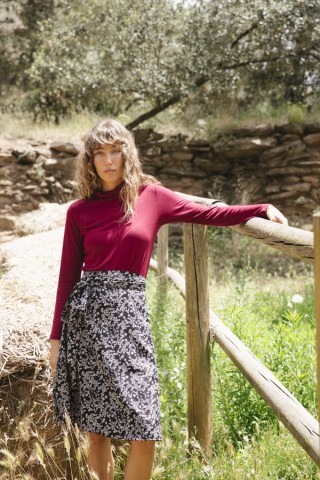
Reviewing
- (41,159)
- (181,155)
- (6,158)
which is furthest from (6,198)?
(181,155)

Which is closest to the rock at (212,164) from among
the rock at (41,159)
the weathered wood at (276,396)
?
the rock at (41,159)

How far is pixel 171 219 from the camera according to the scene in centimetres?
228

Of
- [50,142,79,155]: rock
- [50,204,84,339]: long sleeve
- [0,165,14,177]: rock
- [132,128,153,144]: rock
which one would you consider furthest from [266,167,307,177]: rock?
[50,204,84,339]: long sleeve

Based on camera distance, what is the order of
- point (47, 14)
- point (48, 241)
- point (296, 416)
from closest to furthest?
point (296, 416) → point (48, 241) → point (47, 14)

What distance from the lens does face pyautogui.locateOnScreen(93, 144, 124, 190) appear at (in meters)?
2.22

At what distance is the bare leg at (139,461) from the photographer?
1.98 meters

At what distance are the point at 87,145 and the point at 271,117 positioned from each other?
9.35 metres

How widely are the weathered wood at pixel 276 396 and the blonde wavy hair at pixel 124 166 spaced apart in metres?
0.77

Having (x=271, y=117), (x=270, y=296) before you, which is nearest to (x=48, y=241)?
(x=270, y=296)

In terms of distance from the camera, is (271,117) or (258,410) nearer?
(258,410)

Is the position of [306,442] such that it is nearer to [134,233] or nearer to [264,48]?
[134,233]

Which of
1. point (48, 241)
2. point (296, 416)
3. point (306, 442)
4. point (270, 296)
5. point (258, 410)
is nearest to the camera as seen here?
point (306, 442)

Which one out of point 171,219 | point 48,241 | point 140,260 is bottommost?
point 48,241

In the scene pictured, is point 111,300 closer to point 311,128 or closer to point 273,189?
point 273,189
